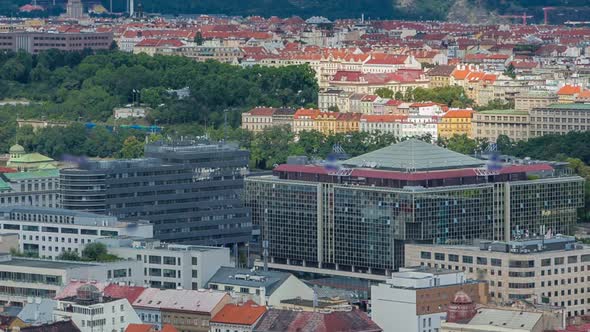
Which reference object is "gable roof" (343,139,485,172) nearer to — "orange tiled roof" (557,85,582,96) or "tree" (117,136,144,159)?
"tree" (117,136,144,159)

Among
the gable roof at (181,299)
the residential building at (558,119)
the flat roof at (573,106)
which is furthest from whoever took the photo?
the flat roof at (573,106)

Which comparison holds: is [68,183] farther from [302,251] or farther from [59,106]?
[59,106]

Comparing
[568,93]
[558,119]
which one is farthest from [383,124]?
[568,93]

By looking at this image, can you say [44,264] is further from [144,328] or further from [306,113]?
[306,113]

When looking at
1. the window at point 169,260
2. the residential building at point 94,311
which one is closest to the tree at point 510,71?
the window at point 169,260

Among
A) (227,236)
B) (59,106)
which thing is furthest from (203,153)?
(59,106)

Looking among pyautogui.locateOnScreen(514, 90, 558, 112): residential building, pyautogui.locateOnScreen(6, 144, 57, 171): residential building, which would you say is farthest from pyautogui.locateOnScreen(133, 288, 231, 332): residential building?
pyautogui.locateOnScreen(514, 90, 558, 112): residential building

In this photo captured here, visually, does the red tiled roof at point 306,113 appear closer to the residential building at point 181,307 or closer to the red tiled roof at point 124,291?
the red tiled roof at point 124,291
